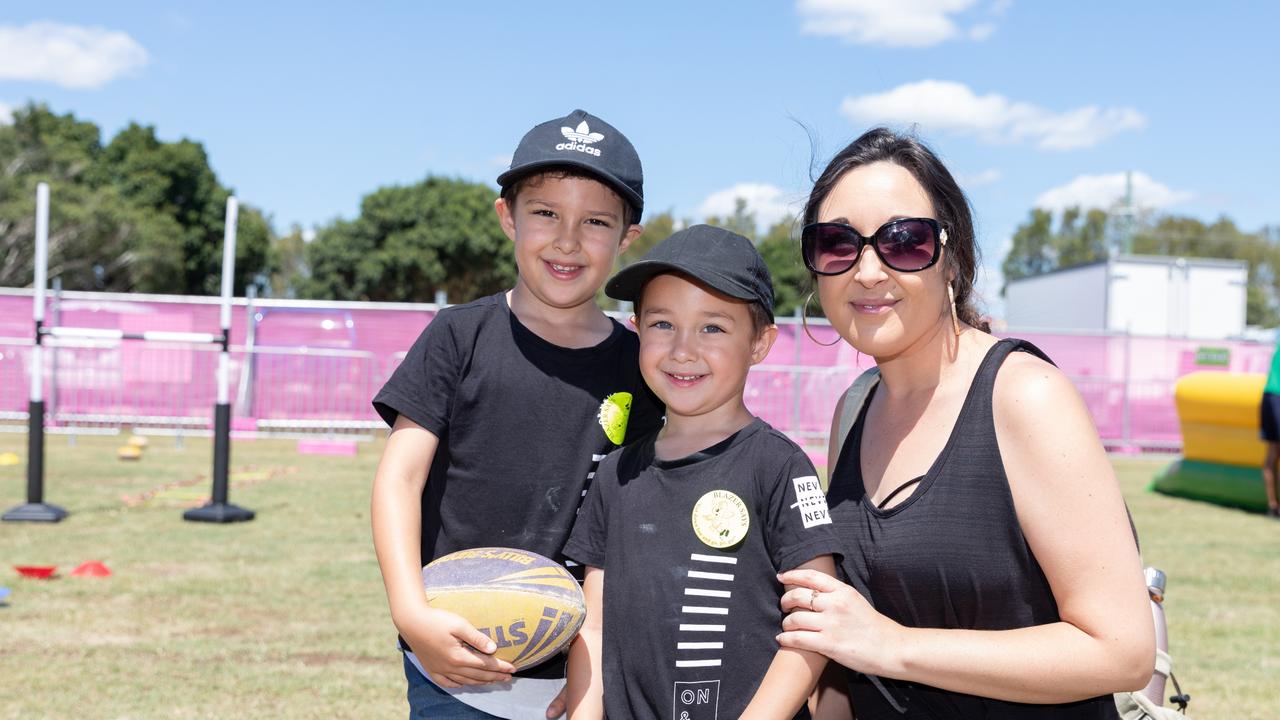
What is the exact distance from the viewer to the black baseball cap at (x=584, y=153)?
2965 millimetres

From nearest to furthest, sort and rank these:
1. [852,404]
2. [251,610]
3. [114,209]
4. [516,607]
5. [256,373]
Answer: [516,607]
[852,404]
[251,610]
[256,373]
[114,209]

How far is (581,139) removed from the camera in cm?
302

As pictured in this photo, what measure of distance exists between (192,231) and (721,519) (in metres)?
57.8

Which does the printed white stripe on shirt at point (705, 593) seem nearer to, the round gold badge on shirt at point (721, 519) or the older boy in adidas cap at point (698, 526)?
the older boy in adidas cap at point (698, 526)

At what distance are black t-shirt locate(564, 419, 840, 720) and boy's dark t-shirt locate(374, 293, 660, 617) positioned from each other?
0.35 metres

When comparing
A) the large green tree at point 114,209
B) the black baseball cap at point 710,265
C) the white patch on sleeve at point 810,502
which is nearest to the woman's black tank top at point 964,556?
the white patch on sleeve at point 810,502

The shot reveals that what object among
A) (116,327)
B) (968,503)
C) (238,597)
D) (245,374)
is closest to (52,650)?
(238,597)

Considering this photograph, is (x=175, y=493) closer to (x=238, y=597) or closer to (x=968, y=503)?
(x=238, y=597)

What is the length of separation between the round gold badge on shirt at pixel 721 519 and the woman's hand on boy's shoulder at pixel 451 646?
61 cm

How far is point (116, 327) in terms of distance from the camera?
21469 millimetres

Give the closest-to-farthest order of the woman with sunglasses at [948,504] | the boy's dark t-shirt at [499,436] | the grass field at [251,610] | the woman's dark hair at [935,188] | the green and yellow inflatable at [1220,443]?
the woman with sunglasses at [948,504]
the woman's dark hair at [935,188]
the boy's dark t-shirt at [499,436]
the grass field at [251,610]
the green and yellow inflatable at [1220,443]

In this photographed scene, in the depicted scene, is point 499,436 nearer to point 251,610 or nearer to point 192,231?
point 251,610

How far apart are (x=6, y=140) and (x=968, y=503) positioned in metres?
55.5

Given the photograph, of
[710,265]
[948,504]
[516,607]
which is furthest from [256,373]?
[948,504]
